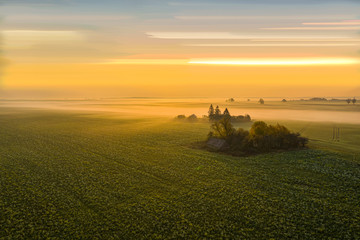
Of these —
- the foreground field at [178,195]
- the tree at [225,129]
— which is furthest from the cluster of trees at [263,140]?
the foreground field at [178,195]

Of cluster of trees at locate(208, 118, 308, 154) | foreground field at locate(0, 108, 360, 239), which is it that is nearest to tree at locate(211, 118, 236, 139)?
cluster of trees at locate(208, 118, 308, 154)

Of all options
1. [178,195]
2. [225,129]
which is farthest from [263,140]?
[178,195]

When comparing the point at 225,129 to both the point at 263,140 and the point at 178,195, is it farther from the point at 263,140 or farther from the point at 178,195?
the point at 178,195

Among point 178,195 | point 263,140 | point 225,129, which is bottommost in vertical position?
point 178,195

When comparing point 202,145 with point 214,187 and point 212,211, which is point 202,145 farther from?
point 212,211

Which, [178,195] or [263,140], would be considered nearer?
A: [178,195]

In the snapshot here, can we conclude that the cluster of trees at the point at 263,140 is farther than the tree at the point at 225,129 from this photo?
No

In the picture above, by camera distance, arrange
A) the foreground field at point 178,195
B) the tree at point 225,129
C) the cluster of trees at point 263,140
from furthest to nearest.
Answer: the tree at point 225,129 < the cluster of trees at point 263,140 < the foreground field at point 178,195

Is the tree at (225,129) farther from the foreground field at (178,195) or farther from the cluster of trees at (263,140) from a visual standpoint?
the foreground field at (178,195)

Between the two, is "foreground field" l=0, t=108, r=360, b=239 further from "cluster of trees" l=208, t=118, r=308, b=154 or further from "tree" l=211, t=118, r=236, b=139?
"tree" l=211, t=118, r=236, b=139

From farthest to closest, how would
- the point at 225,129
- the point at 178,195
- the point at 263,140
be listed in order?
1. the point at 225,129
2. the point at 263,140
3. the point at 178,195
